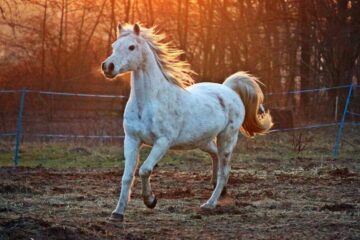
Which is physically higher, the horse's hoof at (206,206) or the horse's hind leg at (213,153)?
the horse's hind leg at (213,153)

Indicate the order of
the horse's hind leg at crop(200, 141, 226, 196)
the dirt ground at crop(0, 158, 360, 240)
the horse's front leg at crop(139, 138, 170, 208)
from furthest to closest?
the horse's hind leg at crop(200, 141, 226, 196), the horse's front leg at crop(139, 138, 170, 208), the dirt ground at crop(0, 158, 360, 240)

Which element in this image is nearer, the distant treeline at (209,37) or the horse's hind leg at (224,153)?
the horse's hind leg at (224,153)

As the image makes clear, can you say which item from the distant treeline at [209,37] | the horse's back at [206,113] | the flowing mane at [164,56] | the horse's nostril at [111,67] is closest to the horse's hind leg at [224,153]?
the horse's back at [206,113]

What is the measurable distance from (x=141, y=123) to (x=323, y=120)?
1567 centimetres

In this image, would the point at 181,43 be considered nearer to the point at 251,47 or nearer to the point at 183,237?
the point at 251,47

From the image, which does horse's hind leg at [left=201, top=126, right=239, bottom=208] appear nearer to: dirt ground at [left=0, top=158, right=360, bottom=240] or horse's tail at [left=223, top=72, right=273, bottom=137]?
dirt ground at [left=0, top=158, right=360, bottom=240]

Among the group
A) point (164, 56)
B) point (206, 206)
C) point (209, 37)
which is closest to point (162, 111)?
point (164, 56)

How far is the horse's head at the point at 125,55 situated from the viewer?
263 inches

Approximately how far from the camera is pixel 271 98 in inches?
927

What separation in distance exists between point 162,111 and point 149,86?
0.28m

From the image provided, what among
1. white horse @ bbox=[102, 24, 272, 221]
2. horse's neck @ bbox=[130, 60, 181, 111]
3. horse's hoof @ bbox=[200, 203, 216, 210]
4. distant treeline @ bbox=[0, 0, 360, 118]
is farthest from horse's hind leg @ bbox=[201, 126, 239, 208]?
distant treeline @ bbox=[0, 0, 360, 118]

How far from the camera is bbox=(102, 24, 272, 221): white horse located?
6781mm

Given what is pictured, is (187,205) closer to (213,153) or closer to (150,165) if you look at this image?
(213,153)

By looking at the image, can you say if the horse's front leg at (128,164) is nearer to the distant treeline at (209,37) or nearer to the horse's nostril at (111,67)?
the horse's nostril at (111,67)
